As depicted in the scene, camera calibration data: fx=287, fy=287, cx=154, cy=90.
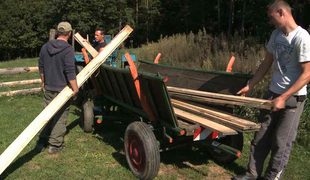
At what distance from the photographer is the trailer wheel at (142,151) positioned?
3494 millimetres

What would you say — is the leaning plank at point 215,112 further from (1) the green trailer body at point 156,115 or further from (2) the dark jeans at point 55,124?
(2) the dark jeans at point 55,124

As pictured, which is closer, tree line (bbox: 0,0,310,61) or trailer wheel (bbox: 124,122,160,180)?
trailer wheel (bbox: 124,122,160,180)

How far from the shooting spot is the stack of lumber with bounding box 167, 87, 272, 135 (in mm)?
3127

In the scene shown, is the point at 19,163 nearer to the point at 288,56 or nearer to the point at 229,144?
the point at 229,144

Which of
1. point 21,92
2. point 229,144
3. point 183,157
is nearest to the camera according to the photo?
point 229,144

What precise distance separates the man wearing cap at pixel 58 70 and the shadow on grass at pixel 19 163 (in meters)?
0.35

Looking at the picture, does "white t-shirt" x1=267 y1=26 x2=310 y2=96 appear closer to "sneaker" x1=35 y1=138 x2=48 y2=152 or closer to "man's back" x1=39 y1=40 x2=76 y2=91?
"man's back" x1=39 y1=40 x2=76 y2=91

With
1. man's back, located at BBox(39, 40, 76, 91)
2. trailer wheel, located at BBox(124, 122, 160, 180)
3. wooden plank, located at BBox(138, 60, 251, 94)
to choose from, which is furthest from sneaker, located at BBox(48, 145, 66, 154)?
wooden plank, located at BBox(138, 60, 251, 94)

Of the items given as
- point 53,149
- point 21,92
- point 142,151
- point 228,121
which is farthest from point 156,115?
point 21,92

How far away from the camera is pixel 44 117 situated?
388 cm

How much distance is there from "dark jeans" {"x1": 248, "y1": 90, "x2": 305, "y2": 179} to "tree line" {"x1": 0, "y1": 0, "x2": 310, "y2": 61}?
29.1m

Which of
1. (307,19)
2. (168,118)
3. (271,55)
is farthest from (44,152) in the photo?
(307,19)

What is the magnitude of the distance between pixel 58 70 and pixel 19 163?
151cm

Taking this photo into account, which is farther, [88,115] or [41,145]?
[88,115]
